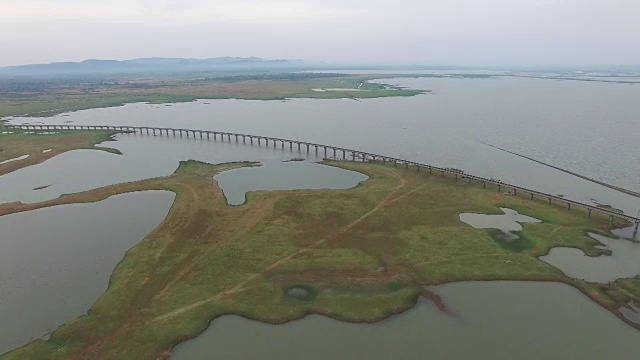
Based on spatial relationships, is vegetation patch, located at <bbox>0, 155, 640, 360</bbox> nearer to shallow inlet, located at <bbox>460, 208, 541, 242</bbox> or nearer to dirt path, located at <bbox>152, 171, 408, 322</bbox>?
dirt path, located at <bbox>152, 171, 408, 322</bbox>

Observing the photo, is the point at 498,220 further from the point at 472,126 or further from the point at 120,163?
the point at 472,126

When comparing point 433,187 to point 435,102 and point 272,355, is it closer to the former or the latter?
point 272,355

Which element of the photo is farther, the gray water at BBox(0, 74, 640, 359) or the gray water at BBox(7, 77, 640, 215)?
the gray water at BBox(7, 77, 640, 215)

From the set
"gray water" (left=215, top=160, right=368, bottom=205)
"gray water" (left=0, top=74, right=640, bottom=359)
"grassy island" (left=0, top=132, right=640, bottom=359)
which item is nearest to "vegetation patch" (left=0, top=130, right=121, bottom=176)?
"gray water" (left=0, top=74, right=640, bottom=359)

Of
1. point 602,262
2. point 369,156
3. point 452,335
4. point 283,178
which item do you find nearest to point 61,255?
point 283,178

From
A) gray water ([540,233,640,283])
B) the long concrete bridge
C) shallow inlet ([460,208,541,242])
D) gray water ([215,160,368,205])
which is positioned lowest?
gray water ([540,233,640,283])
